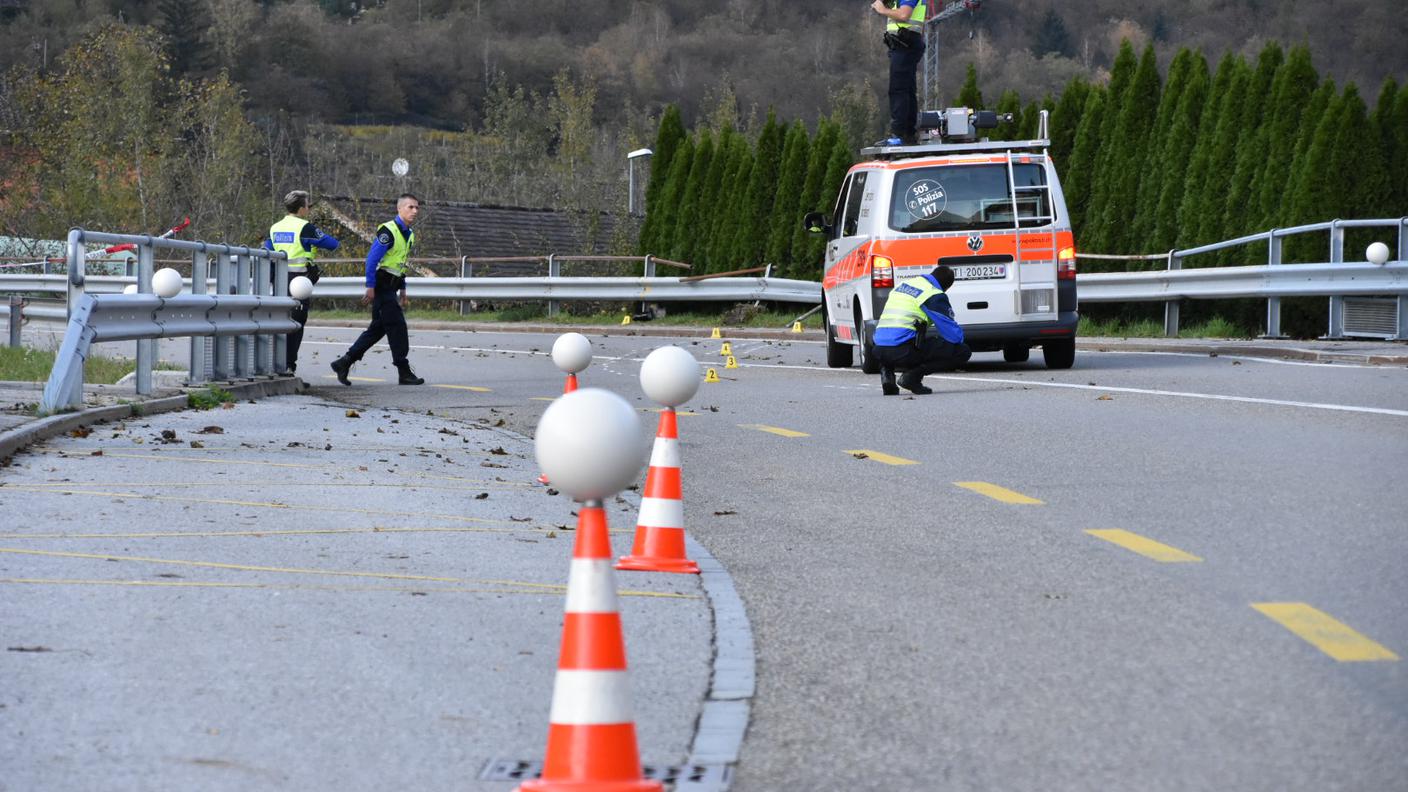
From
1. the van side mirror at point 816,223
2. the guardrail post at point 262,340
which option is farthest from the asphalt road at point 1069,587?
the van side mirror at point 816,223

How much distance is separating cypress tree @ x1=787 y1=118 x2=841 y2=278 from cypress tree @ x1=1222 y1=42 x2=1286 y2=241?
885cm

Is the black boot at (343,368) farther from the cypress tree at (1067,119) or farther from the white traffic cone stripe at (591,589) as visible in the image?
the cypress tree at (1067,119)

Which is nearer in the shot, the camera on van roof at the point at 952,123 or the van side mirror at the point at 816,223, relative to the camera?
the camera on van roof at the point at 952,123

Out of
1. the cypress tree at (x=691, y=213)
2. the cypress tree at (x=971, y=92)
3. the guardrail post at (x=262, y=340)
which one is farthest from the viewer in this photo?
the cypress tree at (x=691, y=213)

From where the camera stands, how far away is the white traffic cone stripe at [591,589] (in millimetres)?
4289

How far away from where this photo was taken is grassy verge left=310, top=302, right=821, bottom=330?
3297 cm

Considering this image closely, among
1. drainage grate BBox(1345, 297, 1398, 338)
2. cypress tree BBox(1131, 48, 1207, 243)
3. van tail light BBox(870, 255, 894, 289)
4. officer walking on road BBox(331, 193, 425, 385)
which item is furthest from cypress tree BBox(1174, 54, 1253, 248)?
officer walking on road BBox(331, 193, 425, 385)

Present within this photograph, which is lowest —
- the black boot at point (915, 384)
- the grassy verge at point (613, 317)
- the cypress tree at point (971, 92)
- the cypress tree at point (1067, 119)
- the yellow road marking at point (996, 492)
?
the yellow road marking at point (996, 492)

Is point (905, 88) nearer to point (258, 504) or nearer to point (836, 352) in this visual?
point (836, 352)

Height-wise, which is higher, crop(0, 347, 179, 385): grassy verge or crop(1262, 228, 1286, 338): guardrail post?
crop(1262, 228, 1286, 338): guardrail post

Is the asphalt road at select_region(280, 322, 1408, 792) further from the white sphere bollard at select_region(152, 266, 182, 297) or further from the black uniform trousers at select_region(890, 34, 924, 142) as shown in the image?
the black uniform trousers at select_region(890, 34, 924, 142)

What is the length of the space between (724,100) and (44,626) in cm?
14199

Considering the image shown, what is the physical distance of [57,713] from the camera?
493 cm

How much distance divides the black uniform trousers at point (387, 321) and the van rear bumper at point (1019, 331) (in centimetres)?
530
